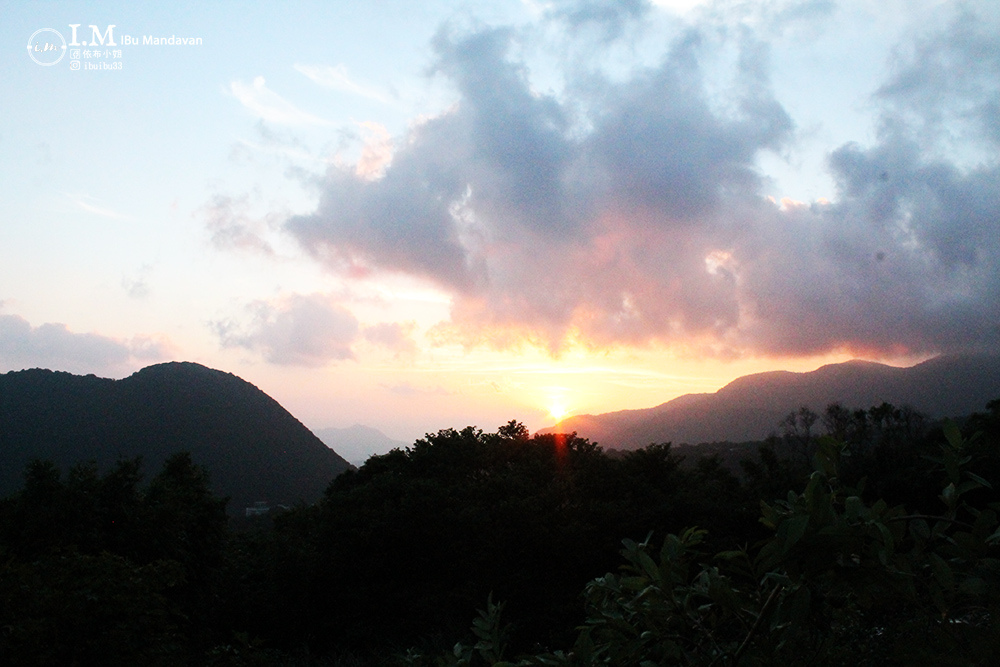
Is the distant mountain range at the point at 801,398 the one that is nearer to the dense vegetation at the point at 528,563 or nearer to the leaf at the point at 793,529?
the dense vegetation at the point at 528,563

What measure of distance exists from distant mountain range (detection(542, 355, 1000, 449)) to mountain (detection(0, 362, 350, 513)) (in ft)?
198

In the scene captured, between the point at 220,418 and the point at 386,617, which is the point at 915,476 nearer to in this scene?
the point at 386,617

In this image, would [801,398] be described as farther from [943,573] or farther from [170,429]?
[943,573]

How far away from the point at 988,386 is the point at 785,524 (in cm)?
17905

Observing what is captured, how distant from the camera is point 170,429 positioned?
3506 inches

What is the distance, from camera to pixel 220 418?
93.4m

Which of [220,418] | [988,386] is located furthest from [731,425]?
[220,418]

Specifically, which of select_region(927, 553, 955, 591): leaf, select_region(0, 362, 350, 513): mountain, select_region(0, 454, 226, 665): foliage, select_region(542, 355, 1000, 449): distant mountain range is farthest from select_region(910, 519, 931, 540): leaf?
select_region(542, 355, 1000, 449): distant mountain range

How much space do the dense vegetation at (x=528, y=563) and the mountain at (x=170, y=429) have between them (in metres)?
60.0

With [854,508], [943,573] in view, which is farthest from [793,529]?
[943,573]

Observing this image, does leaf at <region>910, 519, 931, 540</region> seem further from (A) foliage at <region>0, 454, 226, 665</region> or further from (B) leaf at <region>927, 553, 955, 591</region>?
(A) foliage at <region>0, 454, 226, 665</region>

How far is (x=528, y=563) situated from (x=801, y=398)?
166m

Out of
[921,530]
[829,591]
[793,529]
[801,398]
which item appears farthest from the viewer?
[801,398]

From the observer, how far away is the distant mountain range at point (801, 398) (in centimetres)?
14400
